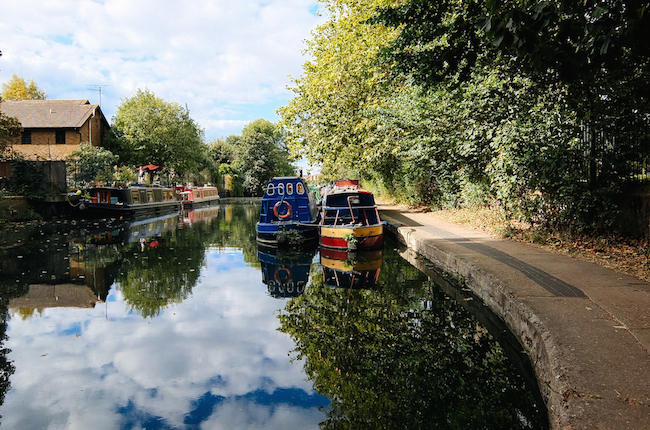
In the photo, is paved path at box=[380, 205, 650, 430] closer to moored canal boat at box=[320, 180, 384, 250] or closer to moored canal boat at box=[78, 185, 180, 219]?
moored canal boat at box=[320, 180, 384, 250]

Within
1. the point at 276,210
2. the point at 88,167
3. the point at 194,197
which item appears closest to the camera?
the point at 276,210

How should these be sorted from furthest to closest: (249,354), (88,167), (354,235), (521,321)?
(88,167) → (354,235) → (249,354) → (521,321)

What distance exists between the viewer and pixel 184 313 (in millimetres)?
6410

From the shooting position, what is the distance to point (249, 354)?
16.1ft

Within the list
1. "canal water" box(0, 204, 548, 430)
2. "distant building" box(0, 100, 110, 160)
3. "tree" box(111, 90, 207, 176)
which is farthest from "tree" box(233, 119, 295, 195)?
"canal water" box(0, 204, 548, 430)

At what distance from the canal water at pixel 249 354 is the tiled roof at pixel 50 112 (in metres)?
28.5

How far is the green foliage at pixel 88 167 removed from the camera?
26.6m

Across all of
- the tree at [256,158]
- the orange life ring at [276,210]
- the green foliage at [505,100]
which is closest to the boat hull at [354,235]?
the orange life ring at [276,210]

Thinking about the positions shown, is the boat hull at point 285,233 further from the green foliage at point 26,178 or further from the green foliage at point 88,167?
the green foliage at point 88,167

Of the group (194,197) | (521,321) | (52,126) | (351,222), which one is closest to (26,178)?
(194,197)

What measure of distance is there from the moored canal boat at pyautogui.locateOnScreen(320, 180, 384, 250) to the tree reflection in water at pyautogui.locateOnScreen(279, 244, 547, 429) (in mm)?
3954

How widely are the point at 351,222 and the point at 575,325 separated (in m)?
7.95

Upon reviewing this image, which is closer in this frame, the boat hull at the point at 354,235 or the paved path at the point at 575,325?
the paved path at the point at 575,325

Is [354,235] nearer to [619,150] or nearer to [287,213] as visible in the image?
[287,213]
